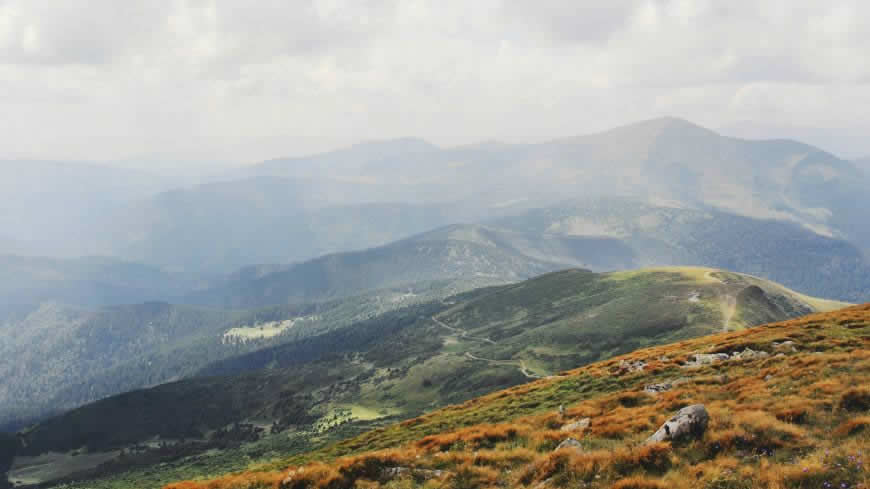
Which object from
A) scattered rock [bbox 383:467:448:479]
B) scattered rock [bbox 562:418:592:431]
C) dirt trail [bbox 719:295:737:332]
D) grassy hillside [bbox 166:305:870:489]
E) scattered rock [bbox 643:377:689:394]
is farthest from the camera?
dirt trail [bbox 719:295:737:332]

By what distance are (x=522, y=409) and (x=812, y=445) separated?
99.7ft

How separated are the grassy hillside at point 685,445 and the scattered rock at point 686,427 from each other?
0.29 metres

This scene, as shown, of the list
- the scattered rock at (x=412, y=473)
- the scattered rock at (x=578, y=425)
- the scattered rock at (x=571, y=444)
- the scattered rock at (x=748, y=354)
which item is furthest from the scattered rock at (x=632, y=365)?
the scattered rock at (x=412, y=473)

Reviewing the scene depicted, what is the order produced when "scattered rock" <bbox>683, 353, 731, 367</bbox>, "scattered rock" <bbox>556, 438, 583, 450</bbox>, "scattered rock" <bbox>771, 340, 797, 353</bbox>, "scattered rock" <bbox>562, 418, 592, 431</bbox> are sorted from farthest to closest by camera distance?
"scattered rock" <bbox>683, 353, 731, 367</bbox>, "scattered rock" <bbox>771, 340, 797, 353</bbox>, "scattered rock" <bbox>562, 418, 592, 431</bbox>, "scattered rock" <bbox>556, 438, 583, 450</bbox>

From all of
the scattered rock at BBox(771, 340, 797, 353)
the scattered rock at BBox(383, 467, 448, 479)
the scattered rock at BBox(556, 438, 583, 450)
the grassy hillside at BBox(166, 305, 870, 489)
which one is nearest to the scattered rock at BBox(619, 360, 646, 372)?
the grassy hillside at BBox(166, 305, 870, 489)

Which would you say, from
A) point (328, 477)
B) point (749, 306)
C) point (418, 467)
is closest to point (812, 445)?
point (418, 467)

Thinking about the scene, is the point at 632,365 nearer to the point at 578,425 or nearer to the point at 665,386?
the point at 665,386

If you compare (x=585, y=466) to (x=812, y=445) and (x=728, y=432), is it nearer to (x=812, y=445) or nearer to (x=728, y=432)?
(x=728, y=432)

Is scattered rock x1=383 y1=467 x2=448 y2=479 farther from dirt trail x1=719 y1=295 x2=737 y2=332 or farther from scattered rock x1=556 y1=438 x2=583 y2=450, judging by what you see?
dirt trail x1=719 y1=295 x2=737 y2=332

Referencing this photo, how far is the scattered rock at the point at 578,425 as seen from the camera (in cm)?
2720

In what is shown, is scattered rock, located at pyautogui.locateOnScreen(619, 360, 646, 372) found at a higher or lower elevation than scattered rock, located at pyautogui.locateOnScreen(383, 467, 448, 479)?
lower

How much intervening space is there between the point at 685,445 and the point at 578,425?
8.10 m

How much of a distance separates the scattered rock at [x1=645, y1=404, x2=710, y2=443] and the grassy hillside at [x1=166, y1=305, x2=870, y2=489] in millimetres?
285

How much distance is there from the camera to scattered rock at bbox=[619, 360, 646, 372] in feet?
164
